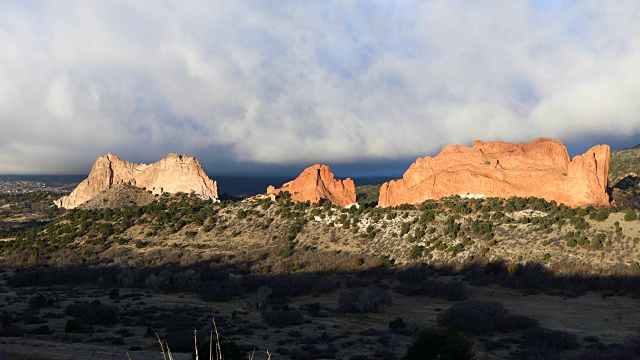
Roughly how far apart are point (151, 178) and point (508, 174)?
8870 cm

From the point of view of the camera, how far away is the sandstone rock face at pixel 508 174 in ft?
203

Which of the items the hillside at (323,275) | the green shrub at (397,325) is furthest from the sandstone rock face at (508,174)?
the green shrub at (397,325)

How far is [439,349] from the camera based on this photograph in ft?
55.7

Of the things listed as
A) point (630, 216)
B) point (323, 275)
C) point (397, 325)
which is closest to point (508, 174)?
point (630, 216)

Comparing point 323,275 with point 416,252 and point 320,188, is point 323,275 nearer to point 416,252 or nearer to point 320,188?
point 416,252

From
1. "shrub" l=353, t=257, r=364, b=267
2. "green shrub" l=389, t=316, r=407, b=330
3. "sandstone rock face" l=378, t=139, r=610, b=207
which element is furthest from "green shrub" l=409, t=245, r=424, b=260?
"sandstone rock face" l=378, t=139, r=610, b=207

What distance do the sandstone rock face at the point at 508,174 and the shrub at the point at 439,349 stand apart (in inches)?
2222

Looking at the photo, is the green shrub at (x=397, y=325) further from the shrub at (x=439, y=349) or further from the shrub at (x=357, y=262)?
the shrub at (x=357, y=262)

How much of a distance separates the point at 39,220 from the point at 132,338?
92.2 metres

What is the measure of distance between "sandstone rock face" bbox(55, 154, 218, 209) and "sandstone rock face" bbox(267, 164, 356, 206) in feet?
63.4

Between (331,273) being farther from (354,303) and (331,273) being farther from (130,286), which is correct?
(130,286)

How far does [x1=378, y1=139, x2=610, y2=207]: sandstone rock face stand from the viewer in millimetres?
61906

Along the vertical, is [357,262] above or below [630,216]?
below

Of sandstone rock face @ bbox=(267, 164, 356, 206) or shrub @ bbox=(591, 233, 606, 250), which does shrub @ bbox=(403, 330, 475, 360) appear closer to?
shrub @ bbox=(591, 233, 606, 250)
